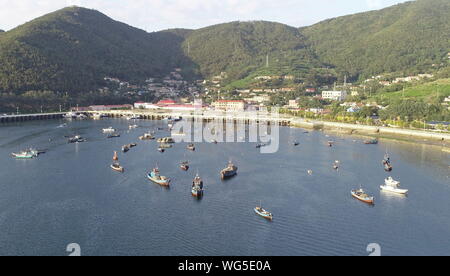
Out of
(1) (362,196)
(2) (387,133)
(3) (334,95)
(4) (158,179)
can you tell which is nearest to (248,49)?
(3) (334,95)

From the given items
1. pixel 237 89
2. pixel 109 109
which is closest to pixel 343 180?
pixel 109 109

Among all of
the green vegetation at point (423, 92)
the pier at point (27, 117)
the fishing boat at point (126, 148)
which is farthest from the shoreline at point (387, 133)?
the pier at point (27, 117)

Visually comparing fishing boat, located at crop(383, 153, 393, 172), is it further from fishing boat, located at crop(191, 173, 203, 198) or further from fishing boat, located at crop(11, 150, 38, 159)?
fishing boat, located at crop(11, 150, 38, 159)

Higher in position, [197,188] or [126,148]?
[126,148]

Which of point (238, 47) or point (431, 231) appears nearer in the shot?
point (431, 231)

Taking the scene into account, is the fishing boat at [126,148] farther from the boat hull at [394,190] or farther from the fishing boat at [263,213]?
the boat hull at [394,190]

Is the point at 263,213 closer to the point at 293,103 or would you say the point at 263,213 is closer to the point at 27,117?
the point at 27,117

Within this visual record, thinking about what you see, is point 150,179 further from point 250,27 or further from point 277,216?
point 250,27
